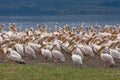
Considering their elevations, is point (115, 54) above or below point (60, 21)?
below

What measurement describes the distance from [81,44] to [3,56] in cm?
387

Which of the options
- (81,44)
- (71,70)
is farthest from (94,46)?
(71,70)

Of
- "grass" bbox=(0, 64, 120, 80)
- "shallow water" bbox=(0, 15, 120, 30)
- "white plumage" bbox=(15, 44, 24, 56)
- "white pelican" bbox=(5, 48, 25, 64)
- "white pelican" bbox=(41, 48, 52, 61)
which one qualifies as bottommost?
"grass" bbox=(0, 64, 120, 80)

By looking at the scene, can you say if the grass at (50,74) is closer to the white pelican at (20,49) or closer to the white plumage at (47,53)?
the white plumage at (47,53)

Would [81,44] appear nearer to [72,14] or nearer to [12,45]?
[12,45]

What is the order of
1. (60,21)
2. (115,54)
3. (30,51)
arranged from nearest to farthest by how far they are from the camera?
(115,54)
(30,51)
(60,21)

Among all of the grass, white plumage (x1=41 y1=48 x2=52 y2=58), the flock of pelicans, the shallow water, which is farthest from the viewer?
the shallow water

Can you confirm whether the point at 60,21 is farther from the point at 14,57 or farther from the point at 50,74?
the point at 50,74

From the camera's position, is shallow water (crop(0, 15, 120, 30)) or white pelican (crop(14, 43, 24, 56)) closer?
white pelican (crop(14, 43, 24, 56))

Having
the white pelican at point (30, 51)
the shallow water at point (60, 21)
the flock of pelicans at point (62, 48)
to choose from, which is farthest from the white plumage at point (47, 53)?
the shallow water at point (60, 21)

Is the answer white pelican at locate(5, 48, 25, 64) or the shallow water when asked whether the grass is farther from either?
the shallow water

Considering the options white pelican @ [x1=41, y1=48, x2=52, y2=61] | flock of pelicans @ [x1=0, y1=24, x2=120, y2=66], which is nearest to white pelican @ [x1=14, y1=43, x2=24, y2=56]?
flock of pelicans @ [x1=0, y1=24, x2=120, y2=66]

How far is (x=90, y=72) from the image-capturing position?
18.6m

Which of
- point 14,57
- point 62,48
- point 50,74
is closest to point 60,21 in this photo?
point 62,48
